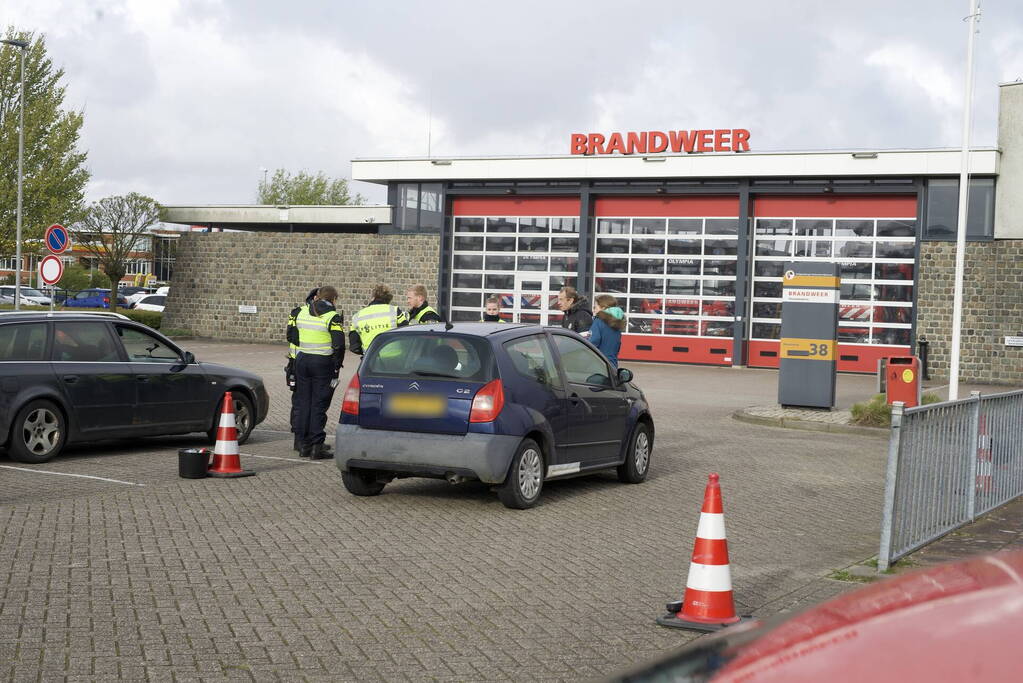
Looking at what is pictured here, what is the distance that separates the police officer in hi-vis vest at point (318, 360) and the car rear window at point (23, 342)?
258 cm

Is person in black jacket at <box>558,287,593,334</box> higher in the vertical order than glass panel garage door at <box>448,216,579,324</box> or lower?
lower

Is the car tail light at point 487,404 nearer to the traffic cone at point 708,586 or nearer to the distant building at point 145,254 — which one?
the traffic cone at point 708,586

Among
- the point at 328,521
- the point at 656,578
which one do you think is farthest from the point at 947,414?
the point at 328,521

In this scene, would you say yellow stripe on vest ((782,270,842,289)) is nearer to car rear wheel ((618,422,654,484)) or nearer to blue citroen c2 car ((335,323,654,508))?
car rear wheel ((618,422,654,484))

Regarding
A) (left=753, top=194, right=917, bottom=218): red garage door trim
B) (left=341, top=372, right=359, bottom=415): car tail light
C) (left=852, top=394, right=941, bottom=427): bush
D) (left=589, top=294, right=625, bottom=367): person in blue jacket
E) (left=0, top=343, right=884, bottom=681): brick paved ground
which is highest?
(left=753, top=194, right=917, bottom=218): red garage door trim

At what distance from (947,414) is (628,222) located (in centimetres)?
2604

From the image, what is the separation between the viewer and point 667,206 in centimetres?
3394

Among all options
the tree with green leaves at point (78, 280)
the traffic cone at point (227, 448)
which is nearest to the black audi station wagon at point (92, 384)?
the traffic cone at point (227, 448)

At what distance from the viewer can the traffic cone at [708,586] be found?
6207 millimetres

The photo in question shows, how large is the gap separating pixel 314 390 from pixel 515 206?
23.8m

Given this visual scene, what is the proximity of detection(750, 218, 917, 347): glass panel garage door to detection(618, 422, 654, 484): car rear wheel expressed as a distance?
19743 millimetres

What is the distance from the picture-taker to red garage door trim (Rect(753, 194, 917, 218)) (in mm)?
30875

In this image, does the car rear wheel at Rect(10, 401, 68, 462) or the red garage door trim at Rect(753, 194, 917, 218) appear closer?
the car rear wheel at Rect(10, 401, 68, 462)

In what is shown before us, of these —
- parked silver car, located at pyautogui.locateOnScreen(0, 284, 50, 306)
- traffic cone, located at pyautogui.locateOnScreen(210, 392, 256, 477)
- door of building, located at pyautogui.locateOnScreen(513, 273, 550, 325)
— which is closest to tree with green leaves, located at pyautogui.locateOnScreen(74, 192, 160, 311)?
parked silver car, located at pyautogui.locateOnScreen(0, 284, 50, 306)
